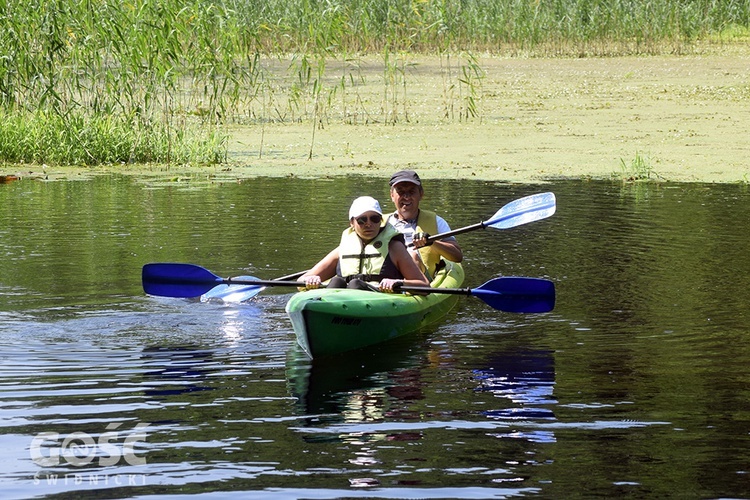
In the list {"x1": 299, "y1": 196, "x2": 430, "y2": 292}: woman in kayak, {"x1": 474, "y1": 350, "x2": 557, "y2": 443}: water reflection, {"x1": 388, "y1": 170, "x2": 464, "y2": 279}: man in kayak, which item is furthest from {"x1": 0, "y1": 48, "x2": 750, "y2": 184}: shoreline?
{"x1": 474, "y1": 350, "x2": 557, "y2": 443}: water reflection

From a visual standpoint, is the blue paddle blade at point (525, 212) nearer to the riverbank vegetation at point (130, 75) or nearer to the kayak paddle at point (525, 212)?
the kayak paddle at point (525, 212)

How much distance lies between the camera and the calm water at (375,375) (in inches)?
171

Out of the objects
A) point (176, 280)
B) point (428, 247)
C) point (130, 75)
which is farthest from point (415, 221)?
point (130, 75)

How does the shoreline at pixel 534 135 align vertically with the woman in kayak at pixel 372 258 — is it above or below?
above

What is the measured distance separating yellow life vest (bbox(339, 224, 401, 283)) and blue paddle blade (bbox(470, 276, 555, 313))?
563mm

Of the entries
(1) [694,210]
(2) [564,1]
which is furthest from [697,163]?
(2) [564,1]

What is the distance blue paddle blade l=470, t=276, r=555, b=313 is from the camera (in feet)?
22.5

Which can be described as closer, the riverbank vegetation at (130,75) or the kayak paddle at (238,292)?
the kayak paddle at (238,292)

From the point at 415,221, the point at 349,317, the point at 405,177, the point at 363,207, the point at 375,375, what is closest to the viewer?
the point at 375,375

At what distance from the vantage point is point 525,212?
859 cm

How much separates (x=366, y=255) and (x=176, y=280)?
128 cm

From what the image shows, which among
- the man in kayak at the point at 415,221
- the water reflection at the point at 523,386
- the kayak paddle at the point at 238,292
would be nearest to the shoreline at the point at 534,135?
the man in kayak at the point at 415,221

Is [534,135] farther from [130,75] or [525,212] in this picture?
[525,212]

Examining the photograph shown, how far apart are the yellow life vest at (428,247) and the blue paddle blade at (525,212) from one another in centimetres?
55
